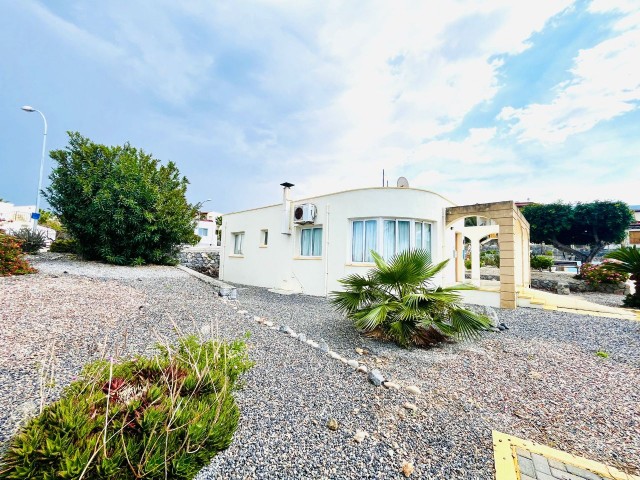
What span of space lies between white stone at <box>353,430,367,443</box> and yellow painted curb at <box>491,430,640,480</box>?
3.55 ft

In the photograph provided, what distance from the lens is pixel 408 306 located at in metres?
5.03

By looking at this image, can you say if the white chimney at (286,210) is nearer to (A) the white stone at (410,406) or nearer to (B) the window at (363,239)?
(B) the window at (363,239)

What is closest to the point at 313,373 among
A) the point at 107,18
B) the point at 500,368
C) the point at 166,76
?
the point at 500,368

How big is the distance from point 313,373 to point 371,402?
927 millimetres

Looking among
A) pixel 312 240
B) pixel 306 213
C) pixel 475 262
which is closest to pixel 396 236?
pixel 312 240

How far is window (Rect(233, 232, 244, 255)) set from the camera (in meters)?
14.9

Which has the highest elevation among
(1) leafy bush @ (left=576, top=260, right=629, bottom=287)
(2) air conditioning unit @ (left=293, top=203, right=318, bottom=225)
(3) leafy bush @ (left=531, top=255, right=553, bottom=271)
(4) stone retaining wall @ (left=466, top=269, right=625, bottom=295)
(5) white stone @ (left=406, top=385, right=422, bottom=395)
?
(2) air conditioning unit @ (left=293, top=203, right=318, bottom=225)

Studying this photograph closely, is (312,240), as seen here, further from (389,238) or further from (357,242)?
(389,238)

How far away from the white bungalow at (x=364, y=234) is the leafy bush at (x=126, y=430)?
8.09 metres

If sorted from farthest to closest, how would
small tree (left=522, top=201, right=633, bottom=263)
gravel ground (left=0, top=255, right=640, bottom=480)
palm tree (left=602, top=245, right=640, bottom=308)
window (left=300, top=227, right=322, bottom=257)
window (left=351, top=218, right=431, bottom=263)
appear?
small tree (left=522, top=201, right=633, bottom=263)
window (left=300, top=227, right=322, bottom=257)
window (left=351, top=218, right=431, bottom=263)
palm tree (left=602, top=245, right=640, bottom=308)
gravel ground (left=0, top=255, right=640, bottom=480)

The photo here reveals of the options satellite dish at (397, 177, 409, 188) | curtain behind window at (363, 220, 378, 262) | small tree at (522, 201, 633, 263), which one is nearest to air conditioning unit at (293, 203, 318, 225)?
curtain behind window at (363, 220, 378, 262)

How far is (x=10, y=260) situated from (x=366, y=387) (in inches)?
399

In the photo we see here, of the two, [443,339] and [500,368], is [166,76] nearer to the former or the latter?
[443,339]

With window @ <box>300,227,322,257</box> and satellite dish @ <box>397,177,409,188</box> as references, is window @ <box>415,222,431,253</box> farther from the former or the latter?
window @ <box>300,227,322,257</box>
